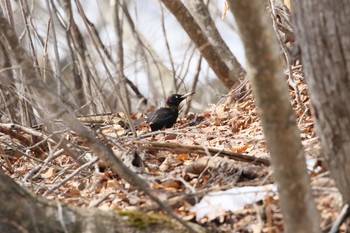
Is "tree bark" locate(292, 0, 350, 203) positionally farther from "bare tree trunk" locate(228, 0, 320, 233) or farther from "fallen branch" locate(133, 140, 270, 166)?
"fallen branch" locate(133, 140, 270, 166)

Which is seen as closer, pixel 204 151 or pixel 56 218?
pixel 56 218

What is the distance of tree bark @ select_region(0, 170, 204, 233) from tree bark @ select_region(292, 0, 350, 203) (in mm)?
932

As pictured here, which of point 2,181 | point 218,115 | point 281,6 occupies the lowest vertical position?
point 2,181

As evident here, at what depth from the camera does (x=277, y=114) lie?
9.37 ft

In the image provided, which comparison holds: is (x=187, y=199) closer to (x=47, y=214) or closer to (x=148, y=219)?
(x=148, y=219)

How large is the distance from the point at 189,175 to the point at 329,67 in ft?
5.18

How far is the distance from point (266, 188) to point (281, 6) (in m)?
3.07

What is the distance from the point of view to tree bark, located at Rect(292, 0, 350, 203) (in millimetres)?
3045

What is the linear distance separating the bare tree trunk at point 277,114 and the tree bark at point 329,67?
11.1 inches

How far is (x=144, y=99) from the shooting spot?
10.2 metres

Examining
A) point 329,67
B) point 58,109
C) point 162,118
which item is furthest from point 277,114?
point 162,118

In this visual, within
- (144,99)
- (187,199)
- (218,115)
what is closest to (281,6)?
(218,115)

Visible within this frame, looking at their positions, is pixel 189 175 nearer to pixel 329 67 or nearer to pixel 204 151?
pixel 204 151

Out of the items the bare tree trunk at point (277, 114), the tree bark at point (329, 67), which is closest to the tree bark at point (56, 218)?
the bare tree trunk at point (277, 114)
